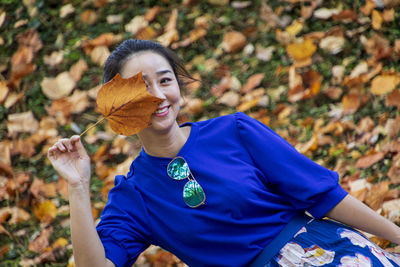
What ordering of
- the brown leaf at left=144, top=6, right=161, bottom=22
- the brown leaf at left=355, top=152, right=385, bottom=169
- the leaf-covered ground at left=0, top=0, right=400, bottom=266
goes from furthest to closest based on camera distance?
the brown leaf at left=144, top=6, right=161, bottom=22
the leaf-covered ground at left=0, top=0, right=400, bottom=266
the brown leaf at left=355, top=152, right=385, bottom=169

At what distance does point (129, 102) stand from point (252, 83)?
6.30ft

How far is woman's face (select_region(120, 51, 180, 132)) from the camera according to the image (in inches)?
56.1

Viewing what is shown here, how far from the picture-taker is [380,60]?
2984 mm

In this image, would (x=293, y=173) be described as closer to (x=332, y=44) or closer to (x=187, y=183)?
(x=187, y=183)

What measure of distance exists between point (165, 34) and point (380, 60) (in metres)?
1.57

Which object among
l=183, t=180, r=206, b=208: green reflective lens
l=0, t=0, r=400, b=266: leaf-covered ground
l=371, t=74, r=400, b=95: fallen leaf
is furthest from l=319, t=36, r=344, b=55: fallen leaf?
l=183, t=180, r=206, b=208: green reflective lens

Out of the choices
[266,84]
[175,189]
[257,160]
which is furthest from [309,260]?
[266,84]

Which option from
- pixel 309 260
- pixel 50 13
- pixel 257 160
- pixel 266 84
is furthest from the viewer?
pixel 50 13

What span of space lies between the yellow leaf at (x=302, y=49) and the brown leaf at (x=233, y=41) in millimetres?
403

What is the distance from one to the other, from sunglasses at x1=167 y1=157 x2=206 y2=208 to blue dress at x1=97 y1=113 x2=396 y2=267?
14 mm

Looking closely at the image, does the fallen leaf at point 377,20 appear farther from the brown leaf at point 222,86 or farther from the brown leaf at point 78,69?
the brown leaf at point 78,69

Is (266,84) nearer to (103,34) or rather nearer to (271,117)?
(271,117)

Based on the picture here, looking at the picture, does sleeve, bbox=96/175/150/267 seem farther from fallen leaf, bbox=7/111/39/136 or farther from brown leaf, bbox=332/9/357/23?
brown leaf, bbox=332/9/357/23

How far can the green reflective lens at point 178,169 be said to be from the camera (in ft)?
4.86
